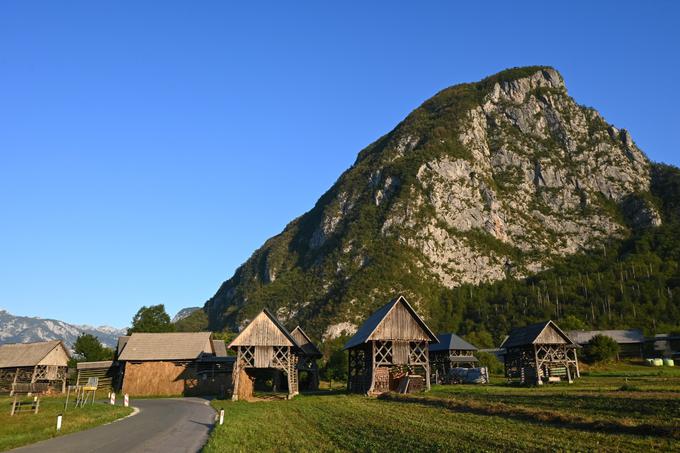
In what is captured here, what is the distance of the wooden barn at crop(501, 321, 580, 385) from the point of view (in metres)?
53.1

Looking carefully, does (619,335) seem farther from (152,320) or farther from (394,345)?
(152,320)

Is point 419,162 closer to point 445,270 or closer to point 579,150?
point 445,270

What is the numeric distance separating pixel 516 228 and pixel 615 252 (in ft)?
100

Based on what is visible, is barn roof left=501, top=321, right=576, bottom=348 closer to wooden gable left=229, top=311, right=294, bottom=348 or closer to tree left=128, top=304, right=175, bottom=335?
wooden gable left=229, top=311, right=294, bottom=348

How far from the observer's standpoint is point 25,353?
69.7 metres

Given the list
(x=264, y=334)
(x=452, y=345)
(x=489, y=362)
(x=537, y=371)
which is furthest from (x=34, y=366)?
(x=489, y=362)

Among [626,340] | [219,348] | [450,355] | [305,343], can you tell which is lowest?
[450,355]

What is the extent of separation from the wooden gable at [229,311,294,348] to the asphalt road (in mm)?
17785

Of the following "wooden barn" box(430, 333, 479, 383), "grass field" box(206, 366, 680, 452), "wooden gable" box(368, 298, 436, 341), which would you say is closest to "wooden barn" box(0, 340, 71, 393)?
"wooden gable" box(368, 298, 436, 341)

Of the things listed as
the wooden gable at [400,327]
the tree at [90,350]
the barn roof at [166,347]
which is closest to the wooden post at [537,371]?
the wooden gable at [400,327]

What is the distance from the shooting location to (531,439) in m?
16.5

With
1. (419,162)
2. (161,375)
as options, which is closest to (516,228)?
(419,162)

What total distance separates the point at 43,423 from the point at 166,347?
34774 millimetres

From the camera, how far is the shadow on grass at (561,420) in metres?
16.7
